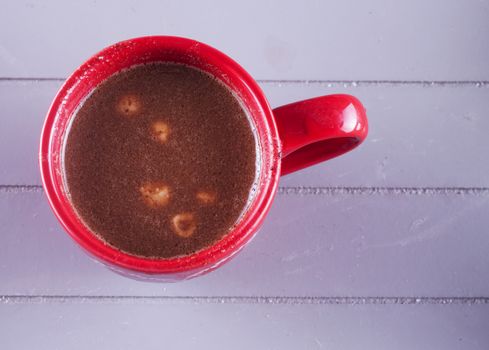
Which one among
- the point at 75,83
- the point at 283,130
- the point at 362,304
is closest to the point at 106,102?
the point at 75,83

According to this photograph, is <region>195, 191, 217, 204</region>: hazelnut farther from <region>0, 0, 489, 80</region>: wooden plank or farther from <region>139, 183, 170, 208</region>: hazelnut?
<region>0, 0, 489, 80</region>: wooden plank

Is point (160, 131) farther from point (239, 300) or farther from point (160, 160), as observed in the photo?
point (239, 300)

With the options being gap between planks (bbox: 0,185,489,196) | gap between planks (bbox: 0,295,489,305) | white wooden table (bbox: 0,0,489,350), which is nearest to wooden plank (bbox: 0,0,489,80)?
white wooden table (bbox: 0,0,489,350)

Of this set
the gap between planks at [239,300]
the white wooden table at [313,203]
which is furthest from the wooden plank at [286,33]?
the gap between planks at [239,300]

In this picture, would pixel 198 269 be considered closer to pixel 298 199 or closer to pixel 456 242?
pixel 298 199

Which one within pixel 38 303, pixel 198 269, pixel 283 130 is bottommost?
pixel 38 303

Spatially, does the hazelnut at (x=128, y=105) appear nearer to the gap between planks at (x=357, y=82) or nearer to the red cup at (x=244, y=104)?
the red cup at (x=244, y=104)

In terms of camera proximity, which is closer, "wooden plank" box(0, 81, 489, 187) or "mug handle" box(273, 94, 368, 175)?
"mug handle" box(273, 94, 368, 175)
